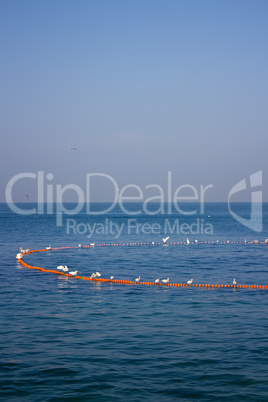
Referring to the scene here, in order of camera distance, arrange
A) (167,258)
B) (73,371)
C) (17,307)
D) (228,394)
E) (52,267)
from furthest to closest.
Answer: (167,258) < (52,267) < (17,307) < (73,371) < (228,394)

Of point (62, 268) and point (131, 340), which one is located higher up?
point (62, 268)

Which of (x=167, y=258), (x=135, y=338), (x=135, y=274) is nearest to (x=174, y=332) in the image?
(x=135, y=338)

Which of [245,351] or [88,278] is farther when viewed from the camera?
[88,278]

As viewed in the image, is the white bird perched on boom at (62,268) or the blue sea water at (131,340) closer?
the blue sea water at (131,340)

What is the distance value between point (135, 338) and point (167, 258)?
32105 millimetres

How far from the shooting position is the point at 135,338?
22.0m

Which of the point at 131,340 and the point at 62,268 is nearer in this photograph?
the point at 131,340

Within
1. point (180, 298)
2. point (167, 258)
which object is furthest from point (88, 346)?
point (167, 258)

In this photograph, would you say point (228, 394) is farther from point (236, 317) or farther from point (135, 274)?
point (135, 274)

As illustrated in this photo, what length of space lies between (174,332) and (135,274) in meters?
18.4

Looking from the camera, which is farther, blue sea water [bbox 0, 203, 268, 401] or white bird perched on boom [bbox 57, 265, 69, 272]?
white bird perched on boom [bbox 57, 265, 69, 272]

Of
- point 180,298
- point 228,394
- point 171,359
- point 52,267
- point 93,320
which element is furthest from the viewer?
point 52,267

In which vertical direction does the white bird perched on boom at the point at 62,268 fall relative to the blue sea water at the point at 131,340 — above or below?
above

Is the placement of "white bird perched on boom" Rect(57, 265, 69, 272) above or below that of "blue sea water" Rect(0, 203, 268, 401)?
above
